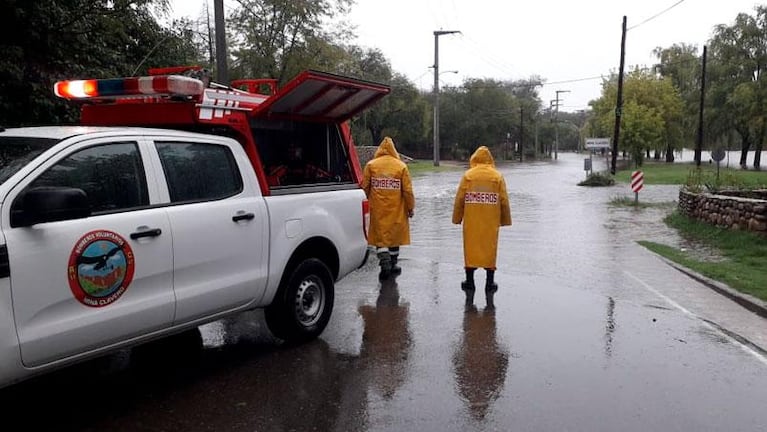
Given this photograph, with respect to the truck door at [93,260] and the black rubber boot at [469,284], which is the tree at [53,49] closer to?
Result: the truck door at [93,260]

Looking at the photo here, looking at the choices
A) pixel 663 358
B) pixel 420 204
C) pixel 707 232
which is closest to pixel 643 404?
pixel 663 358

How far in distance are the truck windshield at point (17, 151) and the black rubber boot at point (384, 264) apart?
536cm

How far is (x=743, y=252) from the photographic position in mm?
11039

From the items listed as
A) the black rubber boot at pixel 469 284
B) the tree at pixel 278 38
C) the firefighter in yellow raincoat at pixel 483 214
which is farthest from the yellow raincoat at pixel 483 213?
the tree at pixel 278 38

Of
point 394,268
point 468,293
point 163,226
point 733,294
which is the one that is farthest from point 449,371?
point 733,294

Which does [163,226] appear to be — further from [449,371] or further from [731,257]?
[731,257]

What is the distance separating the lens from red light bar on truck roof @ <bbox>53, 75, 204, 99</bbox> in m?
4.58

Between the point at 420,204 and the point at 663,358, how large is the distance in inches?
645

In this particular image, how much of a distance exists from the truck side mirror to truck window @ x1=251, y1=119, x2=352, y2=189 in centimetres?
240

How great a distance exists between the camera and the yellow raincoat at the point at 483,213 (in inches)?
310

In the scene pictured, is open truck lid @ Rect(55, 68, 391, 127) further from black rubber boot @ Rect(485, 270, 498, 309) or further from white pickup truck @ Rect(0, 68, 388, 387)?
black rubber boot @ Rect(485, 270, 498, 309)

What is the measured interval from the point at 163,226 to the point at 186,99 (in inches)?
45.7

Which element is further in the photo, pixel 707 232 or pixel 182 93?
pixel 707 232

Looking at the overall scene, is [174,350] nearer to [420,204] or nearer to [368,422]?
[368,422]
